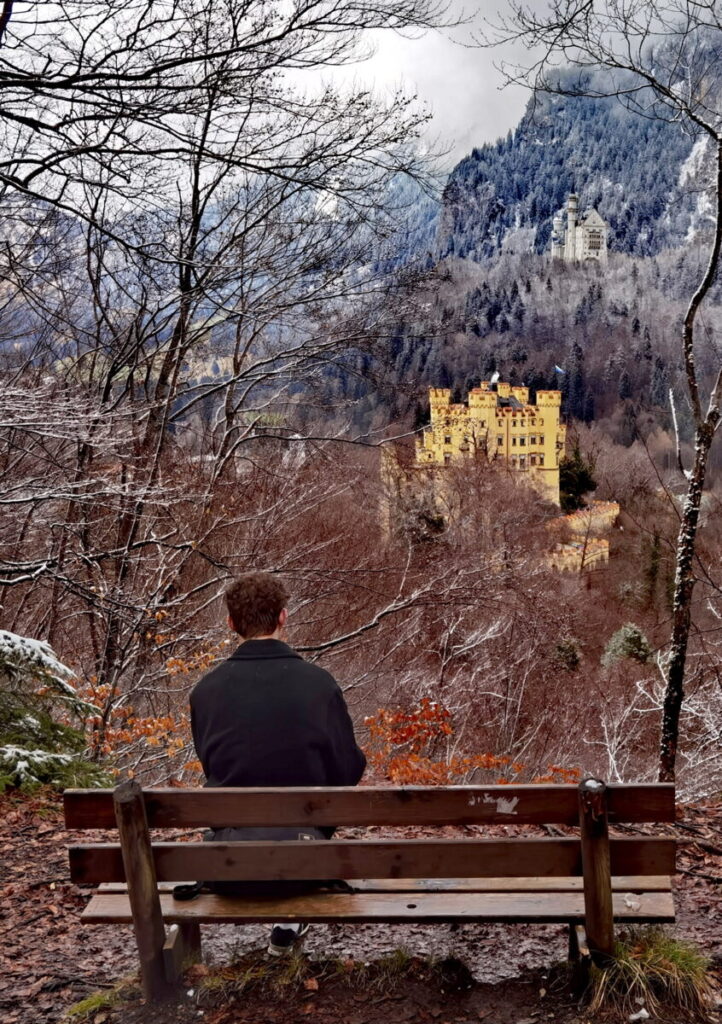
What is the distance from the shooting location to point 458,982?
10.3ft

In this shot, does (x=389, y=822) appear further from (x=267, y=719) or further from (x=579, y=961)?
(x=579, y=961)

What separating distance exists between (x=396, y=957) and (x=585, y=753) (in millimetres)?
21239

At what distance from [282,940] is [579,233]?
5751 inches

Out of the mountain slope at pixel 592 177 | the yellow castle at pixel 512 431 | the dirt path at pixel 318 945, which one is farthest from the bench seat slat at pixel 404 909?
the mountain slope at pixel 592 177

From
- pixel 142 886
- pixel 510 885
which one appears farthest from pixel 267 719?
pixel 510 885

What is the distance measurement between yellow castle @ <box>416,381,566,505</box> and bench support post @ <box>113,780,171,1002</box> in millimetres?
42826

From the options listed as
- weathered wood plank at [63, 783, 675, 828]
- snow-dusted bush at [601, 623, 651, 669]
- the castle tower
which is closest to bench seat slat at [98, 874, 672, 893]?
weathered wood plank at [63, 783, 675, 828]

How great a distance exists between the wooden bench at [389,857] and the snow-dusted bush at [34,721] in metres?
3.20

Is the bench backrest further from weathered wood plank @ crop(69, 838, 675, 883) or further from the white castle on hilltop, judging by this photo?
the white castle on hilltop

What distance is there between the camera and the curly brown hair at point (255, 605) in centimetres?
318

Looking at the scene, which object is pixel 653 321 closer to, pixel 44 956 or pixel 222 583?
pixel 222 583

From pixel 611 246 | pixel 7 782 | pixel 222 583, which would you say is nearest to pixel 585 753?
pixel 222 583

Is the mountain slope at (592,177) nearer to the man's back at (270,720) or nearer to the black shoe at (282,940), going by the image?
the man's back at (270,720)

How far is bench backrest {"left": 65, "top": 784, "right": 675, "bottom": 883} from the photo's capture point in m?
2.77
